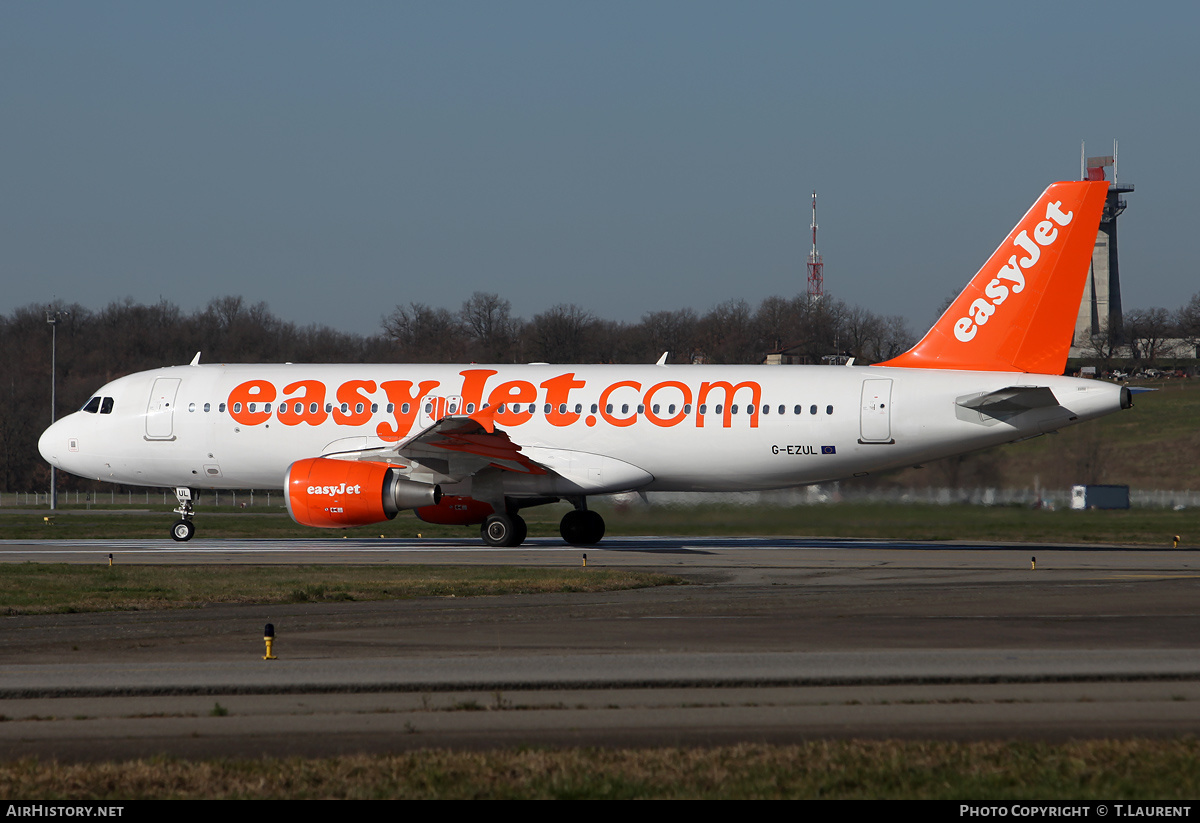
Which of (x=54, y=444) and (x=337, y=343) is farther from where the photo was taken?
(x=337, y=343)

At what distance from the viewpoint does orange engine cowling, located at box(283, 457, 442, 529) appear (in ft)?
83.4

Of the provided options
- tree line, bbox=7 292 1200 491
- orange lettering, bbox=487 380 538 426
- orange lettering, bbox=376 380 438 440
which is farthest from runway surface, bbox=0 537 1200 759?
tree line, bbox=7 292 1200 491

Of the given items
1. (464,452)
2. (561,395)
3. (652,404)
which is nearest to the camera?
(464,452)

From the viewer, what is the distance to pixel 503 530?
89.2 ft

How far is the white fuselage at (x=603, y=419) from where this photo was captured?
26562 millimetres

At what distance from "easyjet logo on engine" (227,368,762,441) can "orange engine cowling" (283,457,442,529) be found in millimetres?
2626

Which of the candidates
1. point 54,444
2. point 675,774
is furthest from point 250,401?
point 675,774

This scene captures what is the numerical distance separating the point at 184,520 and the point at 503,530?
8388 millimetres

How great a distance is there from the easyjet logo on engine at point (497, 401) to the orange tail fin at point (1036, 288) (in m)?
5.23

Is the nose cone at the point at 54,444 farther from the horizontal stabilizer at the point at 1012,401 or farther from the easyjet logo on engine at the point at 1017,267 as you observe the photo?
the easyjet logo on engine at the point at 1017,267

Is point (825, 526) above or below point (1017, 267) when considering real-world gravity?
below

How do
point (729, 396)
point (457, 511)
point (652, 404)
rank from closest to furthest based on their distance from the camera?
point (457, 511) < point (729, 396) < point (652, 404)

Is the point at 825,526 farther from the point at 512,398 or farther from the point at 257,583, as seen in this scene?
the point at 257,583
